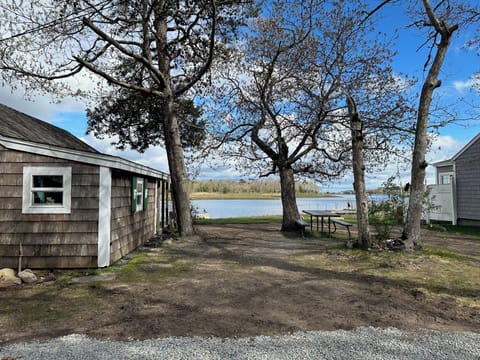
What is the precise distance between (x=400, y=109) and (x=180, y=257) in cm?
619

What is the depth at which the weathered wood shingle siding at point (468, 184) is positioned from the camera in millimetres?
14414

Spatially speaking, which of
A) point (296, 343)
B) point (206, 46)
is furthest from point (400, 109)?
point (296, 343)

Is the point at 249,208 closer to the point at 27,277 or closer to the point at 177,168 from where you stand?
the point at 177,168

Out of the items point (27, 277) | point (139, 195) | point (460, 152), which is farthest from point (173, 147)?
point (460, 152)

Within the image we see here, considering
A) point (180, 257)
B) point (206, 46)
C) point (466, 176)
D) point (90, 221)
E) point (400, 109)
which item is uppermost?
point (206, 46)

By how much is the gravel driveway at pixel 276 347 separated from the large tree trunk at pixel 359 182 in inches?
178

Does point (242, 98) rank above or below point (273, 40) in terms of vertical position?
below

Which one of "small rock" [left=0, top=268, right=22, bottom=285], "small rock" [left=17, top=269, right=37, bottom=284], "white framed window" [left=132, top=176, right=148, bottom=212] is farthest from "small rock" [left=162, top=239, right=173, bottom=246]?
"small rock" [left=0, top=268, right=22, bottom=285]

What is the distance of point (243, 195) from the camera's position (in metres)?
37.3

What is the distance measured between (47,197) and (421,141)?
25.2 feet

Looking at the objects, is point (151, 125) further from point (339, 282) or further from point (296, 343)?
point (296, 343)

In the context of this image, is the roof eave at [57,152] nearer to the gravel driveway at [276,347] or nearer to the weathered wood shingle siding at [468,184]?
the gravel driveway at [276,347]

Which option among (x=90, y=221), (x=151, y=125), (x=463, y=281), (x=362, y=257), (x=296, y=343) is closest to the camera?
(x=296, y=343)

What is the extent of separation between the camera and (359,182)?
25.8 feet
